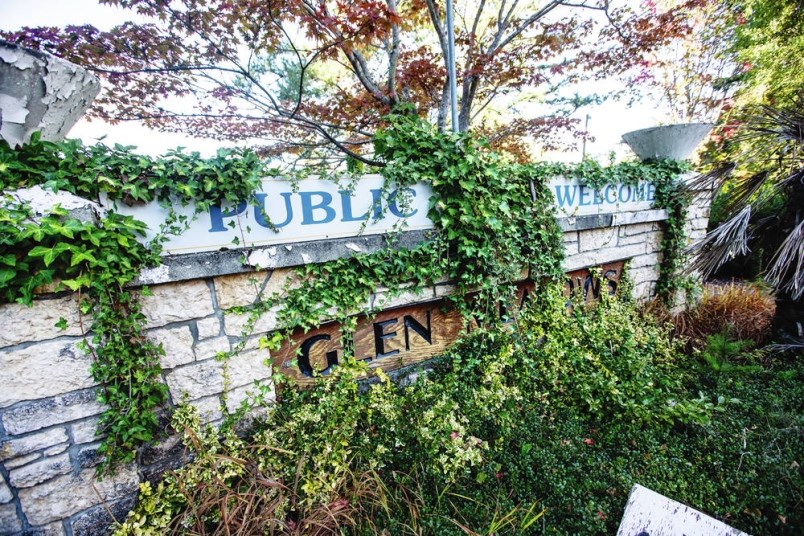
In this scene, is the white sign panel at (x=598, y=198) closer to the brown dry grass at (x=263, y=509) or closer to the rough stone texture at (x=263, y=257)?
the rough stone texture at (x=263, y=257)

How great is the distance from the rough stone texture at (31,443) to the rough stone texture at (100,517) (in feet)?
1.45

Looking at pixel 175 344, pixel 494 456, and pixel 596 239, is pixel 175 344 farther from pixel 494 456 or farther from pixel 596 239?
pixel 596 239

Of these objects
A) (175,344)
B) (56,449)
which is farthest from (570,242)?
(56,449)

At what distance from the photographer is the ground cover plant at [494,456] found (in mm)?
1760

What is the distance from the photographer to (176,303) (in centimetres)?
190

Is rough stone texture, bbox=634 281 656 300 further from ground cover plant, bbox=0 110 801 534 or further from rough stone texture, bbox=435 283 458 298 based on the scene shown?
rough stone texture, bbox=435 283 458 298

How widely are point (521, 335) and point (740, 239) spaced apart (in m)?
2.31

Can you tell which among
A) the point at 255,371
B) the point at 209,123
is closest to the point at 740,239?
the point at 255,371

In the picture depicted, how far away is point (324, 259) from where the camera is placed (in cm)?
224

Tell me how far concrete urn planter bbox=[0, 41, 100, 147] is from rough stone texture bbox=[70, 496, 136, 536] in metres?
1.89

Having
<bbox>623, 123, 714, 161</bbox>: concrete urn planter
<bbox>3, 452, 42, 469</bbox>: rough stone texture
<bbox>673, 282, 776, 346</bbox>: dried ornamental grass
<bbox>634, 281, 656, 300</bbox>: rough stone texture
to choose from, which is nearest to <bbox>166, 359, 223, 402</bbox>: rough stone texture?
<bbox>3, 452, 42, 469</bbox>: rough stone texture

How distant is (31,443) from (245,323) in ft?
3.54

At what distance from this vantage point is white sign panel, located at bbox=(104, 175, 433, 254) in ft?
6.15

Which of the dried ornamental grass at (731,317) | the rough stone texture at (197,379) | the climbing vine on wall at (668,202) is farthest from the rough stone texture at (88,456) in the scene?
the dried ornamental grass at (731,317)
